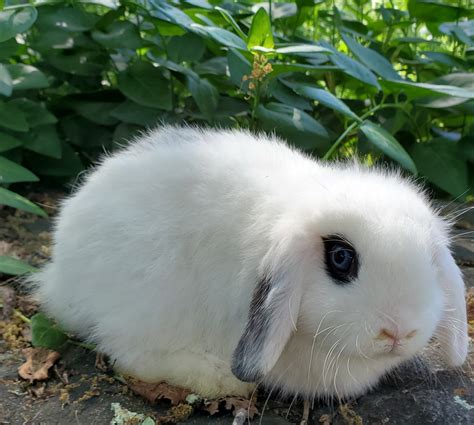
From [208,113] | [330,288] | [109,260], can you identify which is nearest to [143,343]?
[109,260]

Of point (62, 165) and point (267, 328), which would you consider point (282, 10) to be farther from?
point (267, 328)

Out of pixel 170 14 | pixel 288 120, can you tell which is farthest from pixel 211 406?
pixel 170 14

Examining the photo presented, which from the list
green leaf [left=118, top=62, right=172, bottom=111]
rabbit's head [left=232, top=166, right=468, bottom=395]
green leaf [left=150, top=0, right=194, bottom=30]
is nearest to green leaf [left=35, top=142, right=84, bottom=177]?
green leaf [left=118, top=62, right=172, bottom=111]

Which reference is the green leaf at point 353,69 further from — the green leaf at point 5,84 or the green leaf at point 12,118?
the green leaf at point 12,118

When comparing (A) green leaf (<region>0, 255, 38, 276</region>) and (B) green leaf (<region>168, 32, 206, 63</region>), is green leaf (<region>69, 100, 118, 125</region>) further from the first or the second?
(A) green leaf (<region>0, 255, 38, 276</region>)

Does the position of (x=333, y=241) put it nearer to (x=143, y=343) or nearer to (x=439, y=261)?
(x=439, y=261)

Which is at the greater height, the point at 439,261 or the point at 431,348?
the point at 439,261

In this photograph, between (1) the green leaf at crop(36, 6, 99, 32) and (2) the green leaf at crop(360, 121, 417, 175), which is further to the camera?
(1) the green leaf at crop(36, 6, 99, 32)
